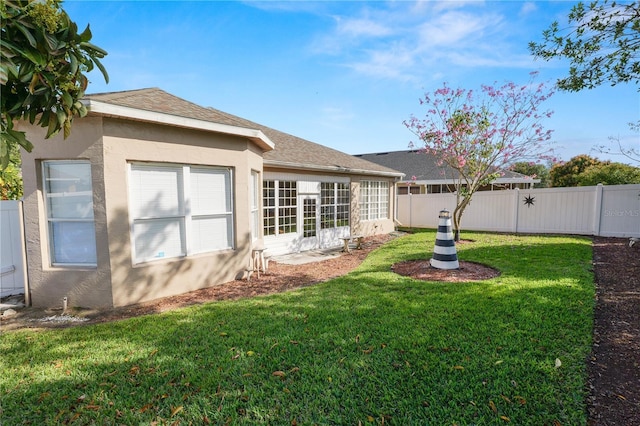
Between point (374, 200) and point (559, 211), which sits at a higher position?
point (374, 200)

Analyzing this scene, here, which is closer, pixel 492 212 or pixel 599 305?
pixel 599 305

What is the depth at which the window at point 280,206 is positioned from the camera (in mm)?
9812

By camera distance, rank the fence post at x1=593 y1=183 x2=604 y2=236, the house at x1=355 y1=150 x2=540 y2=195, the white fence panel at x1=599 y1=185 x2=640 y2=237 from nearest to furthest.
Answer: the white fence panel at x1=599 y1=185 x2=640 y2=237 → the fence post at x1=593 y1=183 x2=604 y2=236 → the house at x1=355 y1=150 x2=540 y2=195

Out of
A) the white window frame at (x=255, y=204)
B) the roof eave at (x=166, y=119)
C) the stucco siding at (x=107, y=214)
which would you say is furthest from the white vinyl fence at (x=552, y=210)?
the stucco siding at (x=107, y=214)

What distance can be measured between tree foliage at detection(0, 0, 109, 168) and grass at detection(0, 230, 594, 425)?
2.32 metres

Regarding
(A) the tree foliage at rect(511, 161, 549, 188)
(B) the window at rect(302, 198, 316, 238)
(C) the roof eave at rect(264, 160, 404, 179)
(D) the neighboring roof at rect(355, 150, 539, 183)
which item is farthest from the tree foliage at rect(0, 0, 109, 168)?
(A) the tree foliage at rect(511, 161, 549, 188)

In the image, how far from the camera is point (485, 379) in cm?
288

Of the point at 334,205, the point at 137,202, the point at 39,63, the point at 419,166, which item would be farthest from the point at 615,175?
the point at 39,63

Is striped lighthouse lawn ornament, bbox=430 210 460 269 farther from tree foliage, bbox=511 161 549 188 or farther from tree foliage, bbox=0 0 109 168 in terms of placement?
tree foliage, bbox=511 161 549 188

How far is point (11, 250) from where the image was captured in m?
5.69

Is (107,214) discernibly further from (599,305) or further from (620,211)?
(620,211)

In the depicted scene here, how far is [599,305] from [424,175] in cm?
1752

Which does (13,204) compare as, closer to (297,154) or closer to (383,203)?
(297,154)

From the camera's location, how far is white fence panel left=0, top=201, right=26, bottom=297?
218 inches
